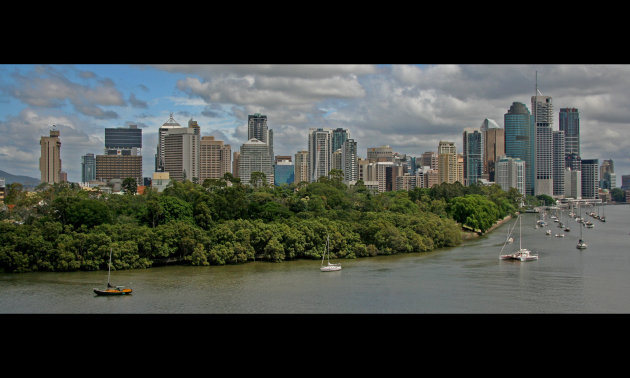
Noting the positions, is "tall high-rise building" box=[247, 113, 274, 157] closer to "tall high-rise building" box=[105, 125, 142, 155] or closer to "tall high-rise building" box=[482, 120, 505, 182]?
"tall high-rise building" box=[105, 125, 142, 155]

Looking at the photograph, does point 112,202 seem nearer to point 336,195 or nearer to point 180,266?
point 180,266

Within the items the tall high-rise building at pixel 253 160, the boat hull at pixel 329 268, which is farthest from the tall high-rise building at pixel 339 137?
the boat hull at pixel 329 268

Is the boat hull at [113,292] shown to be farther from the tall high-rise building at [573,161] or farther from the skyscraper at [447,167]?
the tall high-rise building at [573,161]

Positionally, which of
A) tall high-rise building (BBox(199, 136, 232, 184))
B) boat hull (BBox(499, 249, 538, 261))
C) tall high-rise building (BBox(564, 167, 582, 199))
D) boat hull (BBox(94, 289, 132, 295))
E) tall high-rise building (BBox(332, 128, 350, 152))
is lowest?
boat hull (BBox(94, 289, 132, 295))

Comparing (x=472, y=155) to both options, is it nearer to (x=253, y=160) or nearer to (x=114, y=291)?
(x=253, y=160)

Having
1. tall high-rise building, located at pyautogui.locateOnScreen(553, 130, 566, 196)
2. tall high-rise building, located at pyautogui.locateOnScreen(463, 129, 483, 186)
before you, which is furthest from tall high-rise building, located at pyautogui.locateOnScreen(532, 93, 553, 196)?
tall high-rise building, located at pyautogui.locateOnScreen(463, 129, 483, 186)
